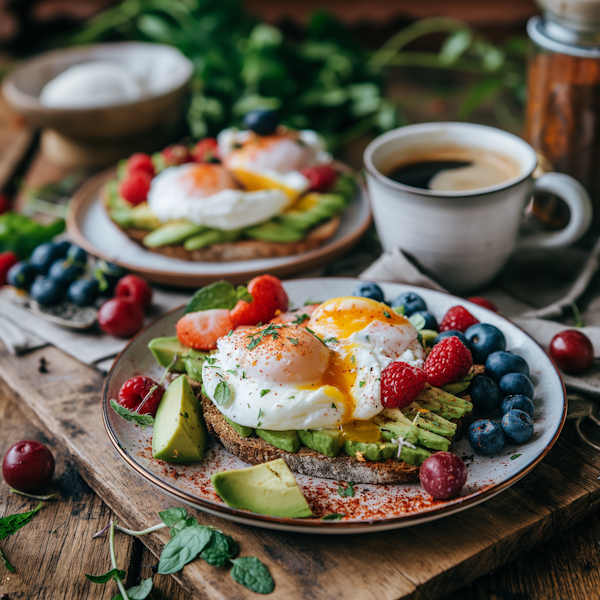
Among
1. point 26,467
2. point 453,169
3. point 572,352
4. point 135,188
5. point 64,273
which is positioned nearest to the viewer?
point 26,467

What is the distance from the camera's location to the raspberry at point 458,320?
2.25 metres

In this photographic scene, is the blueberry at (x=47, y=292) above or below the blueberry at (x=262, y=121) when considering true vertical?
below

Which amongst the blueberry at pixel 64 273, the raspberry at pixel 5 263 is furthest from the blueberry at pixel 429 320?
the raspberry at pixel 5 263

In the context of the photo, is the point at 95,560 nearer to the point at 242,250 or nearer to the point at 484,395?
the point at 484,395

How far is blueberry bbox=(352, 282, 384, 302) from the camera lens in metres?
2.37

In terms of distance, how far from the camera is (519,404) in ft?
6.24

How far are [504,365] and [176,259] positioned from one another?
1720mm

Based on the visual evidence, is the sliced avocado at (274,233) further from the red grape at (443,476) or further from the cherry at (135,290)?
the red grape at (443,476)

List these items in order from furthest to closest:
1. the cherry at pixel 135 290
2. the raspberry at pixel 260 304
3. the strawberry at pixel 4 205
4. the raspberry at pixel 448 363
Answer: the strawberry at pixel 4 205
the cherry at pixel 135 290
the raspberry at pixel 260 304
the raspberry at pixel 448 363

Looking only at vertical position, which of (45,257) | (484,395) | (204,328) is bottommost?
(45,257)

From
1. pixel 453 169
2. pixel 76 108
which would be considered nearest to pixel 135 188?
pixel 76 108

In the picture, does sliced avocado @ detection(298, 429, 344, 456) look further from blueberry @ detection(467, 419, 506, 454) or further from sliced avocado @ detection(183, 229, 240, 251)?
sliced avocado @ detection(183, 229, 240, 251)

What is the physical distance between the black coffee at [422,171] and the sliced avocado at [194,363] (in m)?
1.34

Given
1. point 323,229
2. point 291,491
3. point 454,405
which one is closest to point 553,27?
point 323,229
